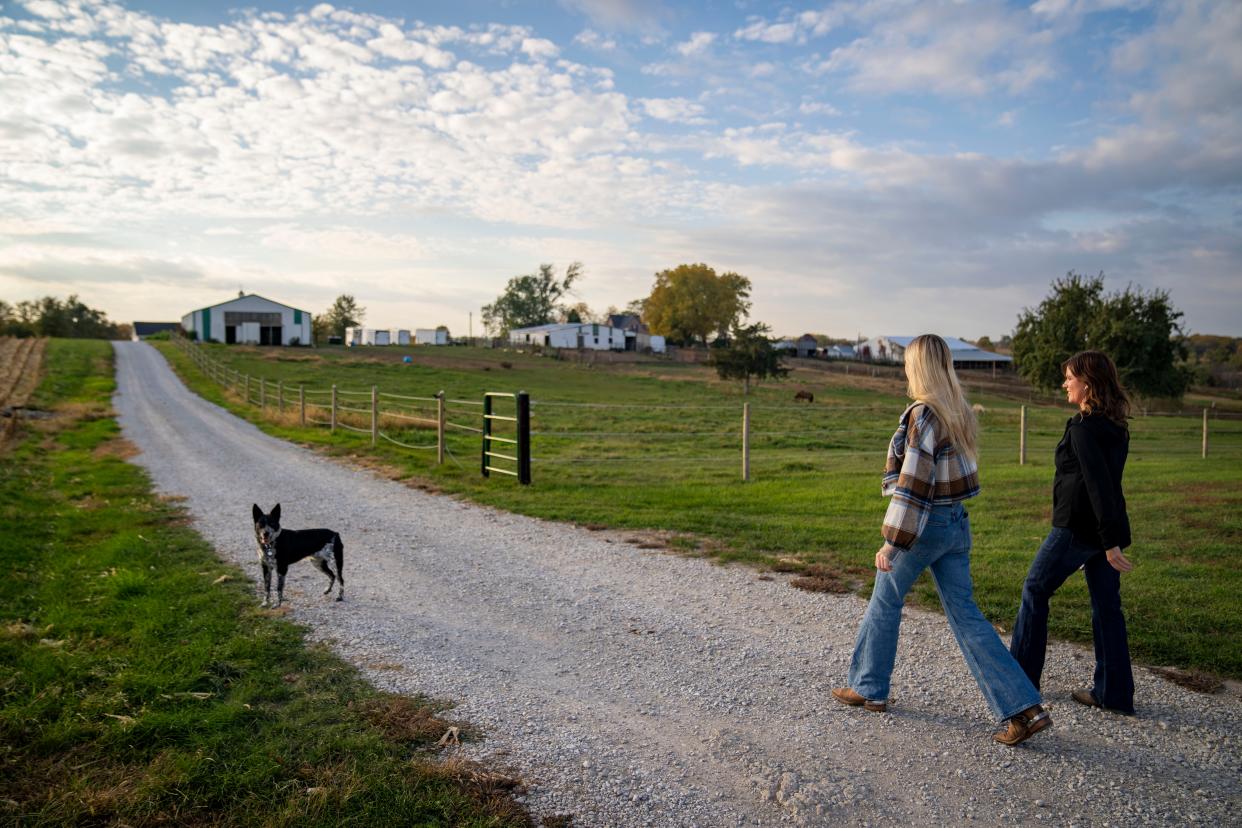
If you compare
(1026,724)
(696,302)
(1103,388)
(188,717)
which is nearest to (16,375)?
(188,717)

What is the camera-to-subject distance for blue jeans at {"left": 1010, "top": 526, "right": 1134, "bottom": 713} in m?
3.64

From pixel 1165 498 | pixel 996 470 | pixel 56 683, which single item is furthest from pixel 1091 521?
pixel 996 470

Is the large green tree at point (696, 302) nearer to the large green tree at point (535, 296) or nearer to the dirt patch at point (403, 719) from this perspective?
the large green tree at point (535, 296)

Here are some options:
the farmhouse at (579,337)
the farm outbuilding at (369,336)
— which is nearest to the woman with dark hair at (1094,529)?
the farmhouse at (579,337)

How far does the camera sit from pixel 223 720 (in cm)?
354

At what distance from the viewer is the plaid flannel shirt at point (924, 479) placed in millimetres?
3412

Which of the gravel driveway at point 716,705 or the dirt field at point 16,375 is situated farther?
the dirt field at point 16,375

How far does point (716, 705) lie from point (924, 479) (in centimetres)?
156

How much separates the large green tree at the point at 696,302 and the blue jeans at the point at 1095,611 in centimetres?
8328

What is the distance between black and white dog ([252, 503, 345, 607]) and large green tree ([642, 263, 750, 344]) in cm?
8181

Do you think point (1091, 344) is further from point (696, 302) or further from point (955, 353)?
point (696, 302)

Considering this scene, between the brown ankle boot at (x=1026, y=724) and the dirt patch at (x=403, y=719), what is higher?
the brown ankle boot at (x=1026, y=724)

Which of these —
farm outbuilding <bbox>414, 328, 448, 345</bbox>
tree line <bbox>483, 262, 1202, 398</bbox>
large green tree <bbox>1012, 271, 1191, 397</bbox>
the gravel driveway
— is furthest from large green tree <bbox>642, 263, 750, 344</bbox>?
the gravel driveway

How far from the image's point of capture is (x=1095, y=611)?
3.74 meters
